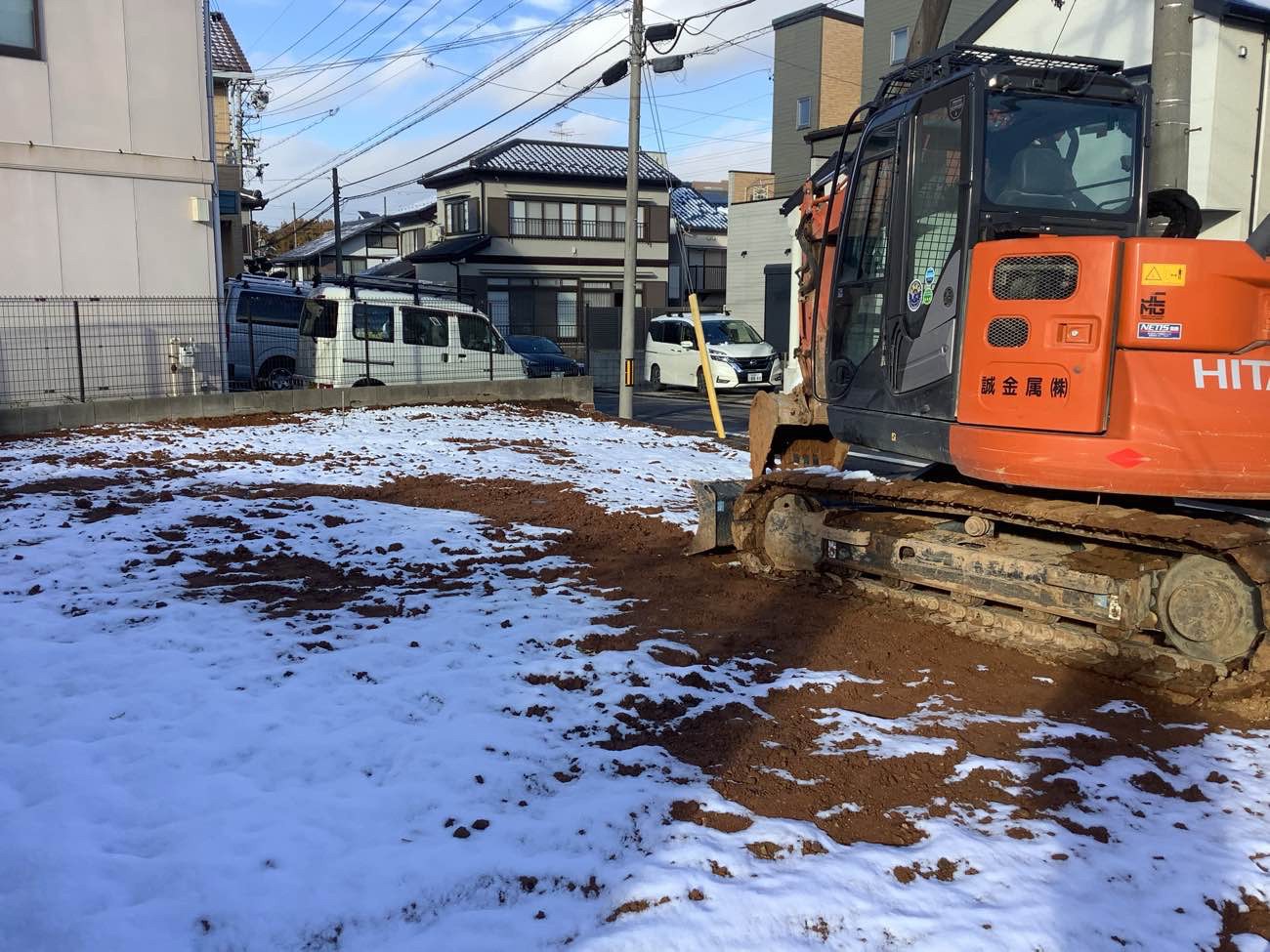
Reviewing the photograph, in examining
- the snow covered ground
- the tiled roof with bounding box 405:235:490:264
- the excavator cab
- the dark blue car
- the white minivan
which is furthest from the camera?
the tiled roof with bounding box 405:235:490:264

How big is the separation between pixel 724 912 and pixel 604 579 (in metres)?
3.88

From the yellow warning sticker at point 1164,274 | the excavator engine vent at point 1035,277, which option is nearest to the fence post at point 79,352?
the excavator engine vent at point 1035,277

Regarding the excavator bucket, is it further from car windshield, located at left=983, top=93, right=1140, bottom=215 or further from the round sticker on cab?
car windshield, located at left=983, top=93, right=1140, bottom=215

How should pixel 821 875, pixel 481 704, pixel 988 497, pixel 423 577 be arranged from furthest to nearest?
pixel 423 577, pixel 988 497, pixel 481 704, pixel 821 875

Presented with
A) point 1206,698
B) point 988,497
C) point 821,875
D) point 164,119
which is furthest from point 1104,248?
point 164,119

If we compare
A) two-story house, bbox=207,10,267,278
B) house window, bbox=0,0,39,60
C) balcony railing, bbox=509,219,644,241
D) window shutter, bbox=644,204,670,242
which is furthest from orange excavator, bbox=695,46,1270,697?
window shutter, bbox=644,204,670,242

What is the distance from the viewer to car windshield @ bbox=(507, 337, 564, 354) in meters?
25.4

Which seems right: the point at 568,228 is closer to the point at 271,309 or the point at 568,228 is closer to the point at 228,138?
the point at 228,138

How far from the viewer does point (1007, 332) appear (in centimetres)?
520

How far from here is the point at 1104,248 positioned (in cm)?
488

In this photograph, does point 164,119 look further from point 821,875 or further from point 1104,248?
point 821,875

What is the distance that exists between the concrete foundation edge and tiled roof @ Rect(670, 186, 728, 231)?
32.0 meters

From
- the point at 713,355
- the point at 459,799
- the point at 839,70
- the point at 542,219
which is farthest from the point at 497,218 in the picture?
the point at 459,799

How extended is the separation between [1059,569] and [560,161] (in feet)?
134
